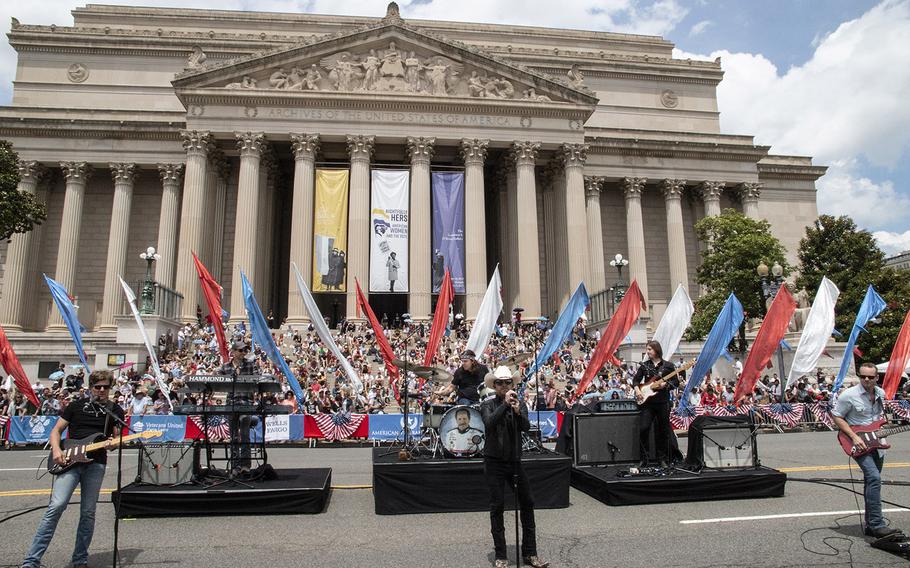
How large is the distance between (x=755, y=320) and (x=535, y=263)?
16.4 m

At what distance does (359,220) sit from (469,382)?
982 inches

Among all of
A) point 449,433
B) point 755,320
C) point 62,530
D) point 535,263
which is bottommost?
point 62,530

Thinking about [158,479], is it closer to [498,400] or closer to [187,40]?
[498,400]

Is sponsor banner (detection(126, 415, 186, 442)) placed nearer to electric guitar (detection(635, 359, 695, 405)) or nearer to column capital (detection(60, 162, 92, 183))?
electric guitar (detection(635, 359, 695, 405))

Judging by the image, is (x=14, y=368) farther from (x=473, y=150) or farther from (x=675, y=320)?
(x=473, y=150)

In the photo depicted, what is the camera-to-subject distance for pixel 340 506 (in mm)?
9820

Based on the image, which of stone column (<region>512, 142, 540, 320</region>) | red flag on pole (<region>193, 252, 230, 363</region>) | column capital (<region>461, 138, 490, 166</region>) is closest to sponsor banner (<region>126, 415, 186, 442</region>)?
red flag on pole (<region>193, 252, 230, 363</region>)

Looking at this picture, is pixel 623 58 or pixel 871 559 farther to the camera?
pixel 623 58

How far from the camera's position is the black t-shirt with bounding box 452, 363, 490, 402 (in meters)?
11.0

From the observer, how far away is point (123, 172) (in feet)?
126

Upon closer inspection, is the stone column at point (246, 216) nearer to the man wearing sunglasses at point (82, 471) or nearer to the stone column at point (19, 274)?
the stone column at point (19, 274)

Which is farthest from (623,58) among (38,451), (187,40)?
(38,451)

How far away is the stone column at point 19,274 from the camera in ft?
117

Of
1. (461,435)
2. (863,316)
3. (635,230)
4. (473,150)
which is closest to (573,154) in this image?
(473,150)
